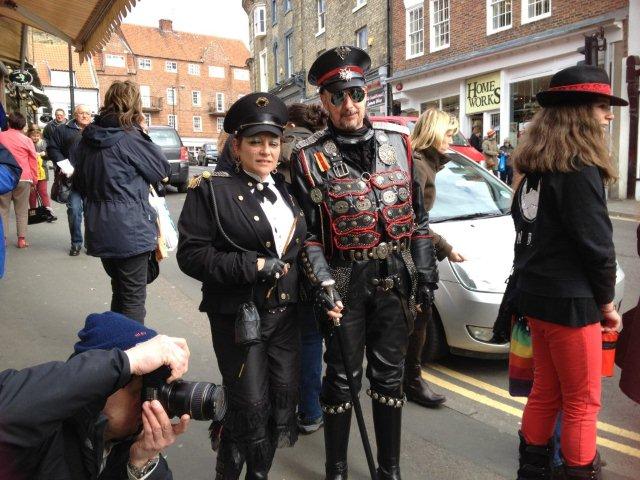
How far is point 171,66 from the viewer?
6284 cm

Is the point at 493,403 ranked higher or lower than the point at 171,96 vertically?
lower

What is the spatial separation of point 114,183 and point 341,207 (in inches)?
78.0

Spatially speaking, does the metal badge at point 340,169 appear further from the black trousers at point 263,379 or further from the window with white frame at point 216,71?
the window with white frame at point 216,71

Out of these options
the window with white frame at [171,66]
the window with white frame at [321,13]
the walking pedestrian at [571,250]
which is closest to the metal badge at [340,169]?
the walking pedestrian at [571,250]

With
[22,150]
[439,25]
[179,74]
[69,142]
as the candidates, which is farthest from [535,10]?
[179,74]

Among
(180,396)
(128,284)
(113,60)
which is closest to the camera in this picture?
(180,396)

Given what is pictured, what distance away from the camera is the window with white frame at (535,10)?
1559 centimetres

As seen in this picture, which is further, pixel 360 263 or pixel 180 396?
pixel 360 263

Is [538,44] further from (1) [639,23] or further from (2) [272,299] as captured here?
(2) [272,299]

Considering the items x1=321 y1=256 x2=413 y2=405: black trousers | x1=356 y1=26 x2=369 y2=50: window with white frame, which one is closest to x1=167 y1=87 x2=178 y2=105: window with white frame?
x1=356 y1=26 x2=369 y2=50: window with white frame

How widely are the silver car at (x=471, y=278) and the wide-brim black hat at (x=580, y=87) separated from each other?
1.64 m

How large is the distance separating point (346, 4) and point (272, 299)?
24.7 meters

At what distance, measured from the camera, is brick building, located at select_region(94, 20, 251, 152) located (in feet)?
200

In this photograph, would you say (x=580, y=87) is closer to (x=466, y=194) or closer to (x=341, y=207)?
(x=341, y=207)
